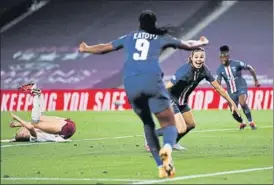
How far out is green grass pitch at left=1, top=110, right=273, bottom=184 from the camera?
11.4m

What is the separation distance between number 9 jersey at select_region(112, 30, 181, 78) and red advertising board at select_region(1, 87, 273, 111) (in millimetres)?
22355

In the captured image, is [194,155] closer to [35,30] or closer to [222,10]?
[222,10]

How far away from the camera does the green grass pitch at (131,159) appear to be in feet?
37.6

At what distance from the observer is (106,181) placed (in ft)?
36.4

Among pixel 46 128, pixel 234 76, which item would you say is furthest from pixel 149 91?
pixel 234 76

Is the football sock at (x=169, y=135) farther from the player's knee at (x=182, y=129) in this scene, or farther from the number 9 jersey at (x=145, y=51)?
the player's knee at (x=182, y=129)

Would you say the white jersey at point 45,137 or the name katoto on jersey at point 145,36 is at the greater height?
the name katoto on jersey at point 145,36

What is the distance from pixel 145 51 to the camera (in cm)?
1130

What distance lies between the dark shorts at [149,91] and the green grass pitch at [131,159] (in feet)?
3.12

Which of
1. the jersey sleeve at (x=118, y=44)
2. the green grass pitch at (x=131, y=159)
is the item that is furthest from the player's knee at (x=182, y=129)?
the jersey sleeve at (x=118, y=44)

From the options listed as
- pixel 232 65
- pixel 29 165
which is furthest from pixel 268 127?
pixel 29 165

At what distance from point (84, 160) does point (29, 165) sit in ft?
3.41

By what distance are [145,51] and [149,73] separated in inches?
12.0

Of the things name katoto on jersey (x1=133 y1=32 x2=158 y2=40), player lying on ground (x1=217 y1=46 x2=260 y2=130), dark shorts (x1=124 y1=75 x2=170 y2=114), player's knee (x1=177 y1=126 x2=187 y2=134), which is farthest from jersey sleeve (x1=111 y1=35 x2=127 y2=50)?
player lying on ground (x1=217 y1=46 x2=260 y2=130)
